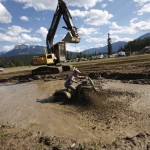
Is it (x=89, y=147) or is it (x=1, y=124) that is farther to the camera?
(x=1, y=124)

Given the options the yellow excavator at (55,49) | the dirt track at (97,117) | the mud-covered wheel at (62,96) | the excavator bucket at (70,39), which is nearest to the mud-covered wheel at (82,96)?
the dirt track at (97,117)

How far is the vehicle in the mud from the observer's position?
13.8 meters

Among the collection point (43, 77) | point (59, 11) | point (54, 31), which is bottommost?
point (43, 77)

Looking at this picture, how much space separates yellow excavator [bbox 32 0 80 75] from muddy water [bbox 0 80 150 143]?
12.4 m

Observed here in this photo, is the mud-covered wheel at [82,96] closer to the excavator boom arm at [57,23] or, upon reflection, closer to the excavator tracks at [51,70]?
the excavator boom arm at [57,23]

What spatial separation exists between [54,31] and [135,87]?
1658 cm

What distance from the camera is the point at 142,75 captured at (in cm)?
1911

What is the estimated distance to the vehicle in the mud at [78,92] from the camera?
45.3ft

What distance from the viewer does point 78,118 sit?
1124cm

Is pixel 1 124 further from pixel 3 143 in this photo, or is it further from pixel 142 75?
pixel 142 75

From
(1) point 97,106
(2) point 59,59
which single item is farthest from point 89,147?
(2) point 59,59

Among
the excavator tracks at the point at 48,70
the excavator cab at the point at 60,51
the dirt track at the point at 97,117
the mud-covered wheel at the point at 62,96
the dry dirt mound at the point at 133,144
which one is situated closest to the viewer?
the dry dirt mound at the point at 133,144

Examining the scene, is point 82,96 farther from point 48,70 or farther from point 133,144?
point 48,70

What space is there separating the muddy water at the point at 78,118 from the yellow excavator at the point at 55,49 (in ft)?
40.7
